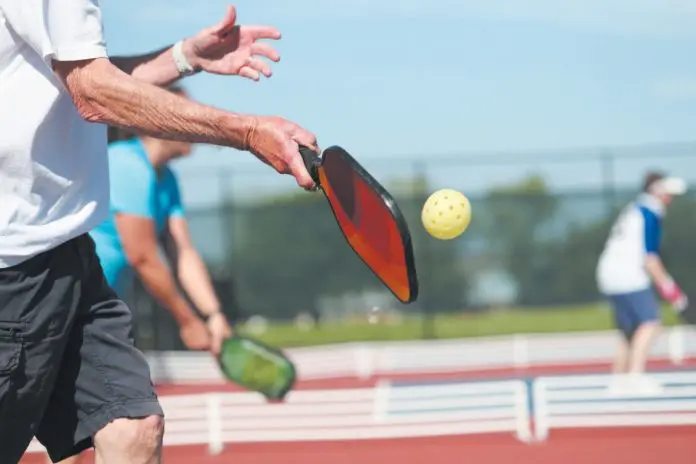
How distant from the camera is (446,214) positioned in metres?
4.15

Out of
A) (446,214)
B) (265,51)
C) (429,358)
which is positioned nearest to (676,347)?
(429,358)

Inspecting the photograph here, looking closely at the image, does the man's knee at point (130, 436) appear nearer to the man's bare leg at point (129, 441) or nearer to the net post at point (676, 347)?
the man's bare leg at point (129, 441)

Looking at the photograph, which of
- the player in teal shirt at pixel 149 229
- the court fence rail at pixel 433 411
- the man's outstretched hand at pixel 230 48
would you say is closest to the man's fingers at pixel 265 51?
the man's outstretched hand at pixel 230 48

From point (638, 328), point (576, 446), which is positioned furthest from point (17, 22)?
point (638, 328)

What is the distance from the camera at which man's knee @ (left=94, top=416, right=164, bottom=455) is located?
2.90 m

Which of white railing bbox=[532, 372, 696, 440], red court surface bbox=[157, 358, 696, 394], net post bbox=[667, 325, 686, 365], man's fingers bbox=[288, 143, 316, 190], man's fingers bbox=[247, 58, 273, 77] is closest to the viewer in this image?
man's fingers bbox=[288, 143, 316, 190]

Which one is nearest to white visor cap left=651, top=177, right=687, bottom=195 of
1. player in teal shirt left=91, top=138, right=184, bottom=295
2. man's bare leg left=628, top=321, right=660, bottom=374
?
man's bare leg left=628, top=321, right=660, bottom=374

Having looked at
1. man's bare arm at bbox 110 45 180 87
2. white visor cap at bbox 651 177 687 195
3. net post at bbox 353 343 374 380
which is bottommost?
man's bare arm at bbox 110 45 180 87

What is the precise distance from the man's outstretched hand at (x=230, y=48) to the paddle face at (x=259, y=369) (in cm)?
259

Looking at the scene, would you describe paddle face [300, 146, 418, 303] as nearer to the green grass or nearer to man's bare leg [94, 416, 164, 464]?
man's bare leg [94, 416, 164, 464]

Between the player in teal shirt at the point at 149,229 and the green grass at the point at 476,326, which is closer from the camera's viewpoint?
the player in teal shirt at the point at 149,229

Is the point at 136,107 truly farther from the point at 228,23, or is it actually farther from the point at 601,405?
the point at 601,405

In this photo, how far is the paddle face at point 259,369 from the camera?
19.2ft

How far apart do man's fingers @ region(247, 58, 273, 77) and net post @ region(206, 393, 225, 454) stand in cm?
495
